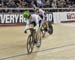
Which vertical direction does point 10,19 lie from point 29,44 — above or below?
below

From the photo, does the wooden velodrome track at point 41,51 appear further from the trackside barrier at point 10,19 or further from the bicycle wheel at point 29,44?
the trackside barrier at point 10,19

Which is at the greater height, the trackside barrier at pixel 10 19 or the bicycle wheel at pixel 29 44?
the bicycle wheel at pixel 29 44

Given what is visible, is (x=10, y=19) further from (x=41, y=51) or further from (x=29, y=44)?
(x=29, y=44)

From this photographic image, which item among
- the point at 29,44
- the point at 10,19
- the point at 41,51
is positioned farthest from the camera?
the point at 10,19

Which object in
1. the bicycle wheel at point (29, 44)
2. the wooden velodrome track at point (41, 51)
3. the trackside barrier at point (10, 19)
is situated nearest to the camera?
the wooden velodrome track at point (41, 51)

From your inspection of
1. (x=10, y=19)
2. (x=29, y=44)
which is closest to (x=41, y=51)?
(x=29, y=44)

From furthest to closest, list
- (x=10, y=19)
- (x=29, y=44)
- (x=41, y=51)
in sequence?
1. (x=10, y=19)
2. (x=41, y=51)
3. (x=29, y=44)

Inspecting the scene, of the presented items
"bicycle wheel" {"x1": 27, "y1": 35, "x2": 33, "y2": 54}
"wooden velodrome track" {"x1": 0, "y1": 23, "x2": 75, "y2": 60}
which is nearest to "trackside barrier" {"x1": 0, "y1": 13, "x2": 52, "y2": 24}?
"wooden velodrome track" {"x1": 0, "y1": 23, "x2": 75, "y2": 60}

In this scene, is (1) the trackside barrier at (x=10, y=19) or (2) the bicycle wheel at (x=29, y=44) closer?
(2) the bicycle wheel at (x=29, y=44)

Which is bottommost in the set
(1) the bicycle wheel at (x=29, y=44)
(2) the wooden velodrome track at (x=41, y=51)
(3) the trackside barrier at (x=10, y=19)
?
(3) the trackside barrier at (x=10, y=19)

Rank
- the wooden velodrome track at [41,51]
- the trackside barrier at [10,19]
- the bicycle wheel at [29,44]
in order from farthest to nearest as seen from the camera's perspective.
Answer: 1. the trackside barrier at [10,19]
2. the bicycle wheel at [29,44]
3. the wooden velodrome track at [41,51]

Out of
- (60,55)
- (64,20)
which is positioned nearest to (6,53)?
(60,55)

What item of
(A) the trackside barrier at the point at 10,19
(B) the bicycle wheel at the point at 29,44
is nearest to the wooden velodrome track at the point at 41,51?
(B) the bicycle wheel at the point at 29,44

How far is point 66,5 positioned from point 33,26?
15741 mm
